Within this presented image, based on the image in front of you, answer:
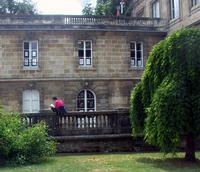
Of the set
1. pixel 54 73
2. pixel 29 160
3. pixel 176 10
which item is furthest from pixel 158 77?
pixel 176 10

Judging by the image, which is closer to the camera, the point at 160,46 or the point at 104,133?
the point at 160,46

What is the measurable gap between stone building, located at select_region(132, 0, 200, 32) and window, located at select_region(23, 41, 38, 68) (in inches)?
343

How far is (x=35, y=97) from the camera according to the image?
27719 mm

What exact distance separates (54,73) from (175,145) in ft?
49.8

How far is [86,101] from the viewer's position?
92.5 ft

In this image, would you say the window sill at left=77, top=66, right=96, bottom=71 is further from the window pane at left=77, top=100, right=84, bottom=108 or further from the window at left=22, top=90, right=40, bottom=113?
the window at left=22, top=90, right=40, bottom=113

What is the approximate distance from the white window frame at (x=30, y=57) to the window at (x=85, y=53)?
2.61 m

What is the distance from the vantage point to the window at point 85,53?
28.3m

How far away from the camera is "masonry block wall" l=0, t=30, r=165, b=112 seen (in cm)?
2748

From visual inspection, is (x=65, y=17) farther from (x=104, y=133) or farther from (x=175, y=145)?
(x=175, y=145)

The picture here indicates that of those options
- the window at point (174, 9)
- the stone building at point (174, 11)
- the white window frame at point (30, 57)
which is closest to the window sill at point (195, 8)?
the stone building at point (174, 11)

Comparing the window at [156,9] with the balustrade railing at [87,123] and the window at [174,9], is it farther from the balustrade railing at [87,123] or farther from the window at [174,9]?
the balustrade railing at [87,123]

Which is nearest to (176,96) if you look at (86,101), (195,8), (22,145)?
(22,145)

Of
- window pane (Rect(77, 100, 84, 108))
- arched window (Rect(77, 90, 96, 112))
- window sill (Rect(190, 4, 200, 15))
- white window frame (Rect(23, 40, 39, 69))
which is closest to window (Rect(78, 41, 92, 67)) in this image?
arched window (Rect(77, 90, 96, 112))
